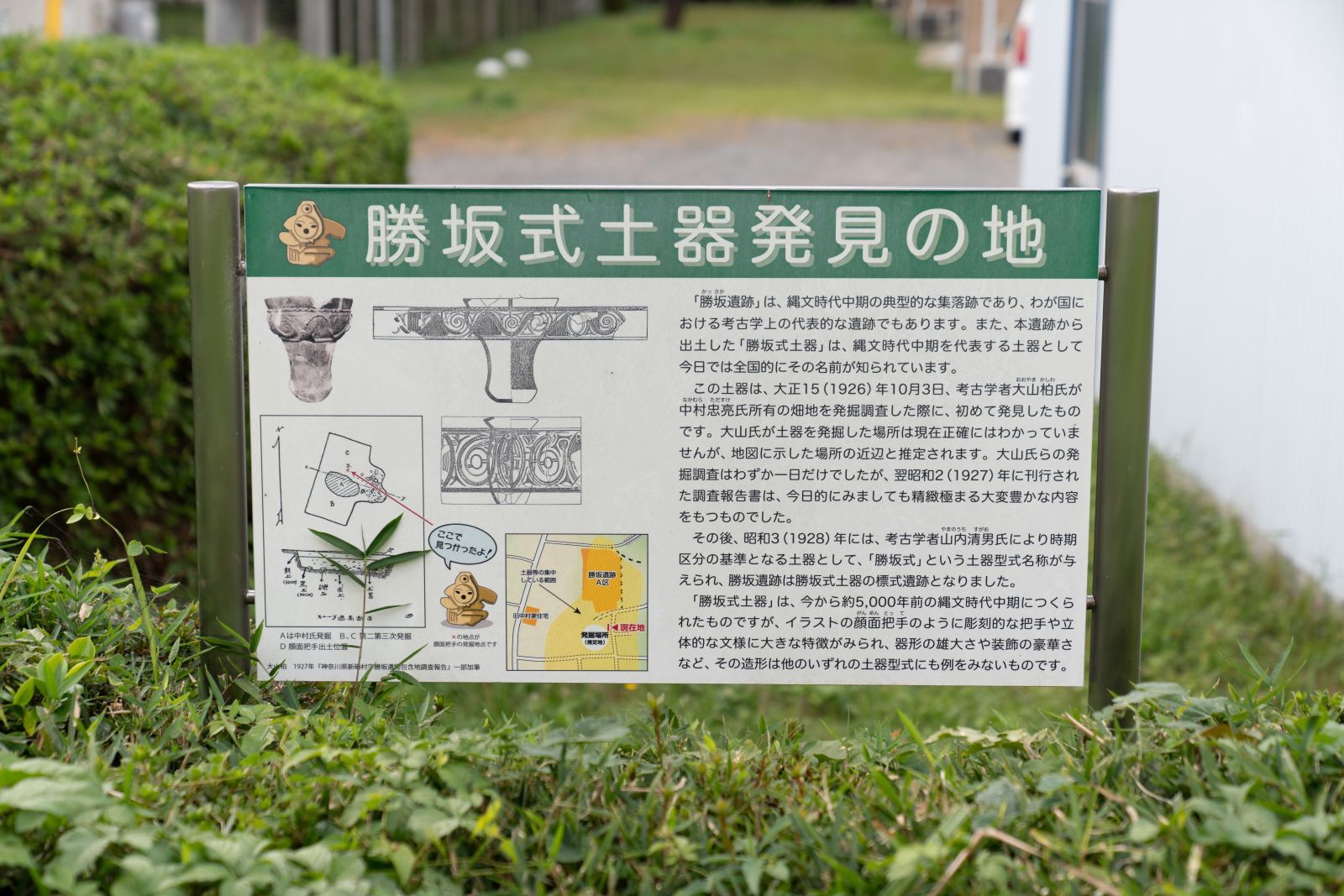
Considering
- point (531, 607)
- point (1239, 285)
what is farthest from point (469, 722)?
point (1239, 285)

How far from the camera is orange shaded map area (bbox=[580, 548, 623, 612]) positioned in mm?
2609

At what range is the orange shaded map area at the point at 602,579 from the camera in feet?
8.56

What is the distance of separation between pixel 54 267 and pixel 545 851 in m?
2.93

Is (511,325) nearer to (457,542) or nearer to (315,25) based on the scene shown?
(457,542)

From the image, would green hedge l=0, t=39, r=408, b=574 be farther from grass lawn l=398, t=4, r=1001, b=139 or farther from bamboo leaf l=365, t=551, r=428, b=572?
grass lawn l=398, t=4, r=1001, b=139

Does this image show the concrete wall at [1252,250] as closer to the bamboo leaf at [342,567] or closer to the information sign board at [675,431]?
the information sign board at [675,431]

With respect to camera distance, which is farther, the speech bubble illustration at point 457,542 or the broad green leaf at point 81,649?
the speech bubble illustration at point 457,542

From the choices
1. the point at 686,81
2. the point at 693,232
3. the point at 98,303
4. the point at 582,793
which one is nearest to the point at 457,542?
the point at 582,793

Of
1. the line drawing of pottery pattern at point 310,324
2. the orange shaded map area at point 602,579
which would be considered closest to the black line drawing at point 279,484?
the line drawing of pottery pattern at point 310,324

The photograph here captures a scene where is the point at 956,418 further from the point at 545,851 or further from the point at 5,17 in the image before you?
the point at 5,17

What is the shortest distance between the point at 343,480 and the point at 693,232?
0.77 metres

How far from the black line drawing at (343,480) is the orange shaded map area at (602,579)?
39cm

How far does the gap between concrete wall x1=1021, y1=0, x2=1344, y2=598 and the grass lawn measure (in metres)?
13.4

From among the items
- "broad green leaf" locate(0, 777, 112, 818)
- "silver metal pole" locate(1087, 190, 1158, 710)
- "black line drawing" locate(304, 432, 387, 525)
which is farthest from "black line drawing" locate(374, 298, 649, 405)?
"broad green leaf" locate(0, 777, 112, 818)
